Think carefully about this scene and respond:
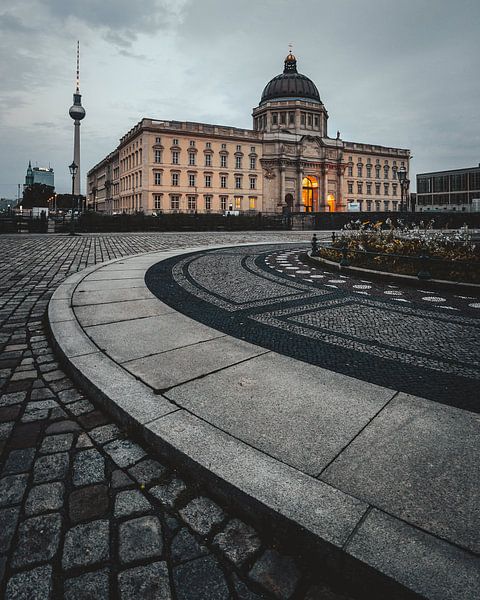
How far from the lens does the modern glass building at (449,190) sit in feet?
363

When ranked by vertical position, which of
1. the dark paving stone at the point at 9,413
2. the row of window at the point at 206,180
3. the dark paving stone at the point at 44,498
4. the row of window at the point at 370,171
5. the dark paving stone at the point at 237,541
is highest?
the row of window at the point at 370,171

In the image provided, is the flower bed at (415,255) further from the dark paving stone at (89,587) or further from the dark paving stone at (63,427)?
the dark paving stone at (89,587)

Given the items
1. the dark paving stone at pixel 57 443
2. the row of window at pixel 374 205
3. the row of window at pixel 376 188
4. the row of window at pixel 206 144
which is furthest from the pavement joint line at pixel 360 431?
the row of window at pixel 374 205

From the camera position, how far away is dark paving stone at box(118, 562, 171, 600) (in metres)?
1.64

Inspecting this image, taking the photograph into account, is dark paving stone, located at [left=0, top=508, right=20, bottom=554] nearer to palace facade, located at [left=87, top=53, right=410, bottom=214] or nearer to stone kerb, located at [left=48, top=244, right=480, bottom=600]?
stone kerb, located at [left=48, top=244, right=480, bottom=600]

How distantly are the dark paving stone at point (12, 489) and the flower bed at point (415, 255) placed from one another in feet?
26.3

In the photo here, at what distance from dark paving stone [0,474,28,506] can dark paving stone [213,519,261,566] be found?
3.69 feet

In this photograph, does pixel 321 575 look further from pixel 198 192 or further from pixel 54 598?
pixel 198 192

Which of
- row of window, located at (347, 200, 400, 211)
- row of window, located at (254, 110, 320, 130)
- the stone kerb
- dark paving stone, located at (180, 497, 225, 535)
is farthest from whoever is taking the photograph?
row of window, located at (347, 200, 400, 211)

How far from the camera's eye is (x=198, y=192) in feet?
228

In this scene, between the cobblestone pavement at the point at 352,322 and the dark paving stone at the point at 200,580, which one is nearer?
the dark paving stone at the point at 200,580

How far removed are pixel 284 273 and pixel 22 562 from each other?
9.27 m

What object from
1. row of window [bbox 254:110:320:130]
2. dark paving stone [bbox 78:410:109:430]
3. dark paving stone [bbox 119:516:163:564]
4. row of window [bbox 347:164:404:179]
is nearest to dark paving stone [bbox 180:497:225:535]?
dark paving stone [bbox 119:516:163:564]

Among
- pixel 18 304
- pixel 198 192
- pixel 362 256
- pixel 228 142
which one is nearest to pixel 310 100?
pixel 228 142
